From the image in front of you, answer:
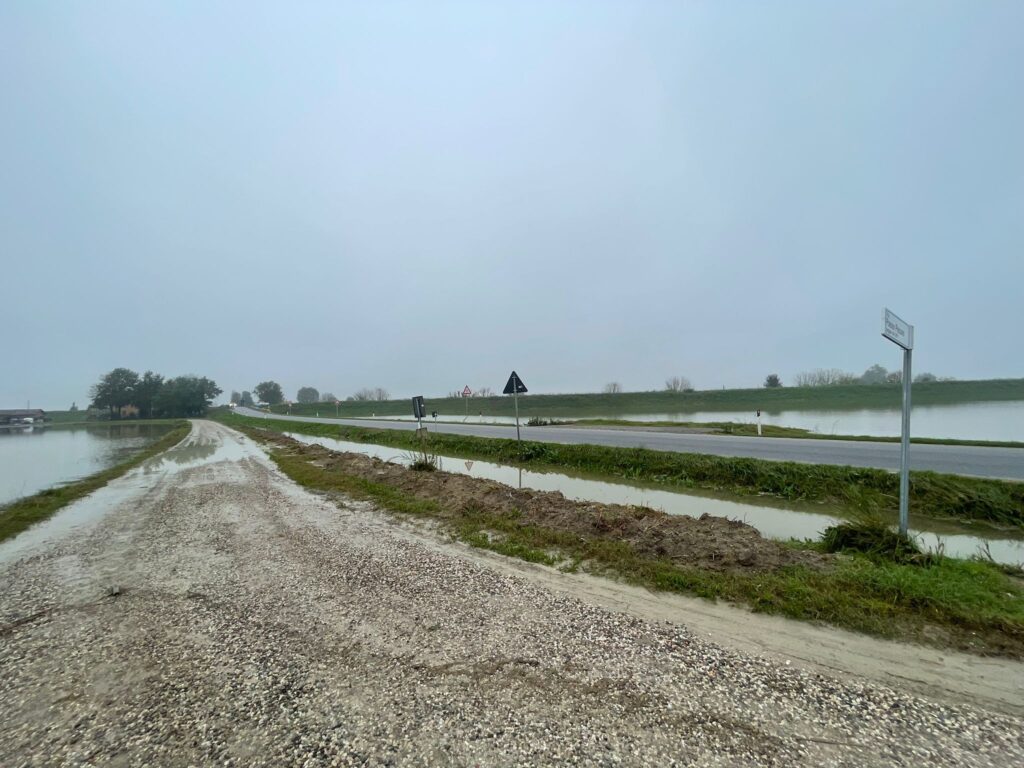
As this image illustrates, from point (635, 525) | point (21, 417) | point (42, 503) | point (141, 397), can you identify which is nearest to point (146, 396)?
point (141, 397)

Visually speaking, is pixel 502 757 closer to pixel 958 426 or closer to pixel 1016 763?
pixel 1016 763

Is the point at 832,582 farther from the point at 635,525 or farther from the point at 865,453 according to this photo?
the point at 865,453

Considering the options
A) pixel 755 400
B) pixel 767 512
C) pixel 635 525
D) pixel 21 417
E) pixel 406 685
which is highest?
pixel 755 400

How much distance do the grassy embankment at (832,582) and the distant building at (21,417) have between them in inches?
4959

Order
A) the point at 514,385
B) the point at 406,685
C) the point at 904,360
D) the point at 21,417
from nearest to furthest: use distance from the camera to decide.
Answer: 1. the point at 406,685
2. the point at 904,360
3. the point at 514,385
4. the point at 21,417

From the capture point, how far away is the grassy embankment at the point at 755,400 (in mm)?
49094

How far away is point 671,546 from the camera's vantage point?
6027mm

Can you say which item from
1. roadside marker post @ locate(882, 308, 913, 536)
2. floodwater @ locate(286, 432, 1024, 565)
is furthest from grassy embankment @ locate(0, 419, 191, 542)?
roadside marker post @ locate(882, 308, 913, 536)

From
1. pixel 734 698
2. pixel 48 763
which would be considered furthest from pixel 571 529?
pixel 48 763

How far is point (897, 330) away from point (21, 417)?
13936 cm

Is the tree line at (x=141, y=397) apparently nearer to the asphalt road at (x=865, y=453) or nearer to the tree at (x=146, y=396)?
the tree at (x=146, y=396)

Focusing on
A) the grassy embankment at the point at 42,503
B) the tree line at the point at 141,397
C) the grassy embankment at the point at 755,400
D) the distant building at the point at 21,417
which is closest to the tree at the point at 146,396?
the tree line at the point at 141,397

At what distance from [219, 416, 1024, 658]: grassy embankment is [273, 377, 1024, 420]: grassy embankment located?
43.7 m

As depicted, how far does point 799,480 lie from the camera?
10.1m
